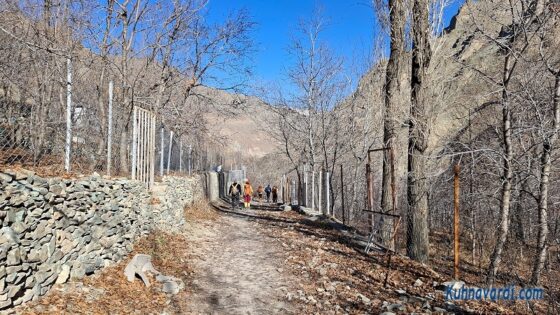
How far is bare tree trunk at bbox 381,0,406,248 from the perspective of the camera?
9.62m

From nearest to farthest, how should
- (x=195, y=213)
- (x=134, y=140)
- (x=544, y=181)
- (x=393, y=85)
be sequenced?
(x=134, y=140) → (x=544, y=181) → (x=393, y=85) → (x=195, y=213)

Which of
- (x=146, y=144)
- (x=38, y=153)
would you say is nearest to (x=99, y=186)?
(x=38, y=153)

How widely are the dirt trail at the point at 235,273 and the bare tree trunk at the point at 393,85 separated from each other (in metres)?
3.32

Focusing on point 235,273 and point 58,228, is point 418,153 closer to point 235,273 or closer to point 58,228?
point 235,273

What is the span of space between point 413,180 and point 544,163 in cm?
314

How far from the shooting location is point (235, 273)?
7.48m

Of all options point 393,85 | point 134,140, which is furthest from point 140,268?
point 393,85

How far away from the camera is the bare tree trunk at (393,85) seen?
9.62 m

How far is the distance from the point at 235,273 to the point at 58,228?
3407 millimetres

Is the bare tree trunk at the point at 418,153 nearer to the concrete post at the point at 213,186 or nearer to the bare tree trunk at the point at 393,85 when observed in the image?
the bare tree trunk at the point at 393,85

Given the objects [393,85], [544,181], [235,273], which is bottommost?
[235,273]

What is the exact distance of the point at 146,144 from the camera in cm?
928

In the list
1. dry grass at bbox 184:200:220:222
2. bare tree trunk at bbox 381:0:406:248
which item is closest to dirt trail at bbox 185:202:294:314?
dry grass at bbox 184:200:220:222

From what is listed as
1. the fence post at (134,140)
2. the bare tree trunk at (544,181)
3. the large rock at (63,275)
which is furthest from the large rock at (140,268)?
the bare tree trunk at (544,181)
